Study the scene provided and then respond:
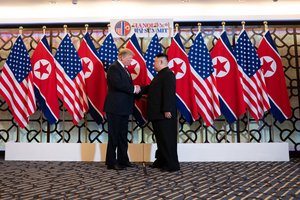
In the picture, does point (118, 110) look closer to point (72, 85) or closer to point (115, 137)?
point (115, 137)

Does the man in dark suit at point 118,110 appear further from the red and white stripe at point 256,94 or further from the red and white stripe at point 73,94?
the red and white stripe at point 256,94

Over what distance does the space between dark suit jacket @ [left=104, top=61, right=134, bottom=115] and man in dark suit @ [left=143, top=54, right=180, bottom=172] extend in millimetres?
324

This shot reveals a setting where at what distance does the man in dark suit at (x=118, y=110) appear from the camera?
3.65 m

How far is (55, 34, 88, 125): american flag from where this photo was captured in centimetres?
447

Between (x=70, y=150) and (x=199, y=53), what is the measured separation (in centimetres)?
263

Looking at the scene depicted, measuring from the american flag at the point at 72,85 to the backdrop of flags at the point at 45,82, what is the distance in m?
0.12

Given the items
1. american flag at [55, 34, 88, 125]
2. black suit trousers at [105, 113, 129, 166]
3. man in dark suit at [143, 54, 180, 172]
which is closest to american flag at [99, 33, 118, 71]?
american flag at [55, 34, 88, 125]

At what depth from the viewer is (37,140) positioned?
499 cm

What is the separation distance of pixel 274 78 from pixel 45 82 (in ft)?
12.3

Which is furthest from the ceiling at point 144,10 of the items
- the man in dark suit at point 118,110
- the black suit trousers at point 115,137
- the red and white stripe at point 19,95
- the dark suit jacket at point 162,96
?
the black suit trousers at point 115,137

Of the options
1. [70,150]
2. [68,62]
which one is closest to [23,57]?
[68,62]

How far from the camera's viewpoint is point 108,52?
463 cm

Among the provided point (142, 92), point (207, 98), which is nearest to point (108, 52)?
point (142, 92)

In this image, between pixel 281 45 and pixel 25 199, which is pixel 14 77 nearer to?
pixel 25 199
